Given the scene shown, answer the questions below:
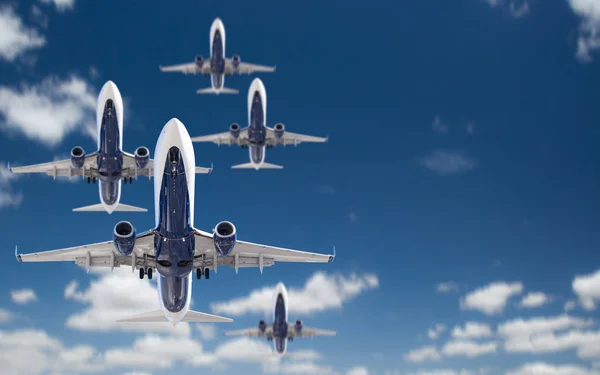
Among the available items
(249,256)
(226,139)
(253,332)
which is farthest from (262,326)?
(249,256)

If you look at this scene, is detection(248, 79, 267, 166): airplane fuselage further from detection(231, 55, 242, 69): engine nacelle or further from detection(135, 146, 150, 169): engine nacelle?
detection(135, 146, 150, 169): engine nacelle

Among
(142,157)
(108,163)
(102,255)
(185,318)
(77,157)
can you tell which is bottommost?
(185,318)

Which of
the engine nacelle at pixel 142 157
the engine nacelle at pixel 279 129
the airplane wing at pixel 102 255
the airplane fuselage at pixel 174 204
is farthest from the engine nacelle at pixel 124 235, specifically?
the engine nacelle at pixel 279 129

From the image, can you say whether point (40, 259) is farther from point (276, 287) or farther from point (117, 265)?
point (276, 287)

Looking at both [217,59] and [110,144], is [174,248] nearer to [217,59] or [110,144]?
[110,144]

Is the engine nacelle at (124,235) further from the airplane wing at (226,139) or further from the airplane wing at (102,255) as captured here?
the airplane wing at (226,139)

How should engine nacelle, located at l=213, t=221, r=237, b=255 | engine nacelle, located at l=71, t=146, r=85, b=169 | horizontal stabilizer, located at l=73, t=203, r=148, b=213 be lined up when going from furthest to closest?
horizontal stabilizer, located at l=73, t=203, r=148, b=213 → engine nacelle, located at l=71, t=146, r=85, b=169 → engine nacelle, located at l=213, t=221, r=237, b=255

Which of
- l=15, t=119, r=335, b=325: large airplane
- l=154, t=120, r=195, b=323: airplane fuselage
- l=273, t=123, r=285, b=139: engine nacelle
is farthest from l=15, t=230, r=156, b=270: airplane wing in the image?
l=273, t=123, r=285, b=139: engine nacelle

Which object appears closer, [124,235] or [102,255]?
[124,235]
